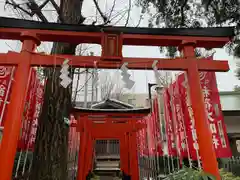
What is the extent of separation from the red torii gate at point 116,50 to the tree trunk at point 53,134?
3.82 feet

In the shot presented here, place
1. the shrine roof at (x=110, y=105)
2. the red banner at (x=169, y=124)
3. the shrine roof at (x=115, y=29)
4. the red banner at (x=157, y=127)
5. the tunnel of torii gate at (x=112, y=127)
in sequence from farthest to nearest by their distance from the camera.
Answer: the shrine roof at (x=110, y=105) → the tunnel of torii gate at (x=112, y=127) → the red banner at (x=157, y=127) → the red banner at (x=169, y=124) → the shrine roof at (x=115, y=29)

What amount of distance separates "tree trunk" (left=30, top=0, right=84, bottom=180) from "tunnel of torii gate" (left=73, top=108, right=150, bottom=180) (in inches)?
127

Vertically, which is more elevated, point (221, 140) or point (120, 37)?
point (120, 37)

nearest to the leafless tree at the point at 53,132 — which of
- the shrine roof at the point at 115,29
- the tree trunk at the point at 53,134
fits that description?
the tree trunk at the point at 53,134

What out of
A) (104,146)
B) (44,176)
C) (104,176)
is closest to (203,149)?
(44,176)

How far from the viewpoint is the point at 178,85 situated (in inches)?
175

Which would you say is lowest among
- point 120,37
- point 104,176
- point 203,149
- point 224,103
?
point 104,176

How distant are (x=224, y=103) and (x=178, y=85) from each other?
25.5 feet

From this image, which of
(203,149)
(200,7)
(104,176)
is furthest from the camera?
(104,176)

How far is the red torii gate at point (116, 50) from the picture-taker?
2961mm

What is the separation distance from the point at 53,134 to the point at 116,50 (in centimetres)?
209

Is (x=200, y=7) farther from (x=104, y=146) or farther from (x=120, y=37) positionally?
(x=104, y=146)

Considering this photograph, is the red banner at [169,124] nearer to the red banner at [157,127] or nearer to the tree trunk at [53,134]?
the red banner at [157,127]

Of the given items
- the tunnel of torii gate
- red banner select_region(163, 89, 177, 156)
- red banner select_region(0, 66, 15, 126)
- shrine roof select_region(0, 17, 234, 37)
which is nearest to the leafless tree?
red banner select_region(0, 66, 15, 126)
